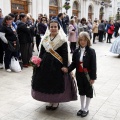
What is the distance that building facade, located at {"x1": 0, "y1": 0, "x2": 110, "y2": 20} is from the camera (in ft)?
53.7

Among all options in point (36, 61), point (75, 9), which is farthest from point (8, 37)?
point (75, 9)

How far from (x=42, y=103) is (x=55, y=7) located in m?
18.1

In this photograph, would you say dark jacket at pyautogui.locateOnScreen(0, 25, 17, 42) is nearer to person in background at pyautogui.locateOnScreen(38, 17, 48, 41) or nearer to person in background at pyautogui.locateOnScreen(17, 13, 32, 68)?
person in background at pyautogui.locateOnScreen(17, 13, 32, 68)

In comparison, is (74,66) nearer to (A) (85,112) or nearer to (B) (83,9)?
(A) (85,112)

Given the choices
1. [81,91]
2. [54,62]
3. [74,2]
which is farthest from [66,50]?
[74,2]

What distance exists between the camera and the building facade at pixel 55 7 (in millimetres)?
16373

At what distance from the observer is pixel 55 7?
2144 centimetres

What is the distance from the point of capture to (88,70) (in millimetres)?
3619

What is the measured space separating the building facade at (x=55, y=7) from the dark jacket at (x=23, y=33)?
8.08m

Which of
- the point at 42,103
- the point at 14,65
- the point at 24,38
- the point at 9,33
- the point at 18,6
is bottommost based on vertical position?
the point at 42,103

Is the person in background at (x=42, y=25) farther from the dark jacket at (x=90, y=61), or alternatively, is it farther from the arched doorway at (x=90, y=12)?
the arched doorway at (x=90, y=12)

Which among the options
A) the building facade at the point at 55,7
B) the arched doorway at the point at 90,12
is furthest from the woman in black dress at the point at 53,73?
the arched doorway at the point at 90,12

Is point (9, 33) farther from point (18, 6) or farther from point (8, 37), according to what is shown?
point (18, 6)

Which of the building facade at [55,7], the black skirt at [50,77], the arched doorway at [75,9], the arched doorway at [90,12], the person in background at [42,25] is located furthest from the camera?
the arched doorway at [90,12]
